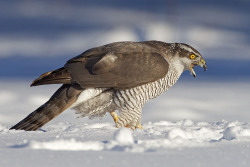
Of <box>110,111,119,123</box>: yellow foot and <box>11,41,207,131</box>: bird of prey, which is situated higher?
<box>11,41,207,131</box>: bird of prey

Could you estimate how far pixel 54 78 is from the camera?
7027 millimetres

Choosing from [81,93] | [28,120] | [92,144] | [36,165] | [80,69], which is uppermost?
[80,69]

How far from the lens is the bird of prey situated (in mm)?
7129

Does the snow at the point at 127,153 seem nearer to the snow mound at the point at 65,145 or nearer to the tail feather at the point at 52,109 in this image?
the snow mound at the point at 65,145

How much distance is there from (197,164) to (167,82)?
4221 millimetres

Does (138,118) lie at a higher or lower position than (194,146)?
higher

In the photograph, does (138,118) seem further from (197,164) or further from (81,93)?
(197,164)

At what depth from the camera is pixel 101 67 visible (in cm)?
716

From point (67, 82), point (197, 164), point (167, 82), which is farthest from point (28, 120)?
point (197, 164)

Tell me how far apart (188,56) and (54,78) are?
10.1 feet

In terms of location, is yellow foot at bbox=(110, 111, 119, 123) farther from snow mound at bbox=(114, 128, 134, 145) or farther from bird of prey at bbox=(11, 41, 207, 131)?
snow mound at bbox=(114, 128, 134, 145)

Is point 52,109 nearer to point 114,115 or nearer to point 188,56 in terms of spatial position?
point 114,115

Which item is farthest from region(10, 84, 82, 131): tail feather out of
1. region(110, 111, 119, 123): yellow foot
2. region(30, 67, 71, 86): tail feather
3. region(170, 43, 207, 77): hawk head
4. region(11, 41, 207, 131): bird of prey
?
region(170, 43, 207, 77): hawk head

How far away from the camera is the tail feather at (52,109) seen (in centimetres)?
718
